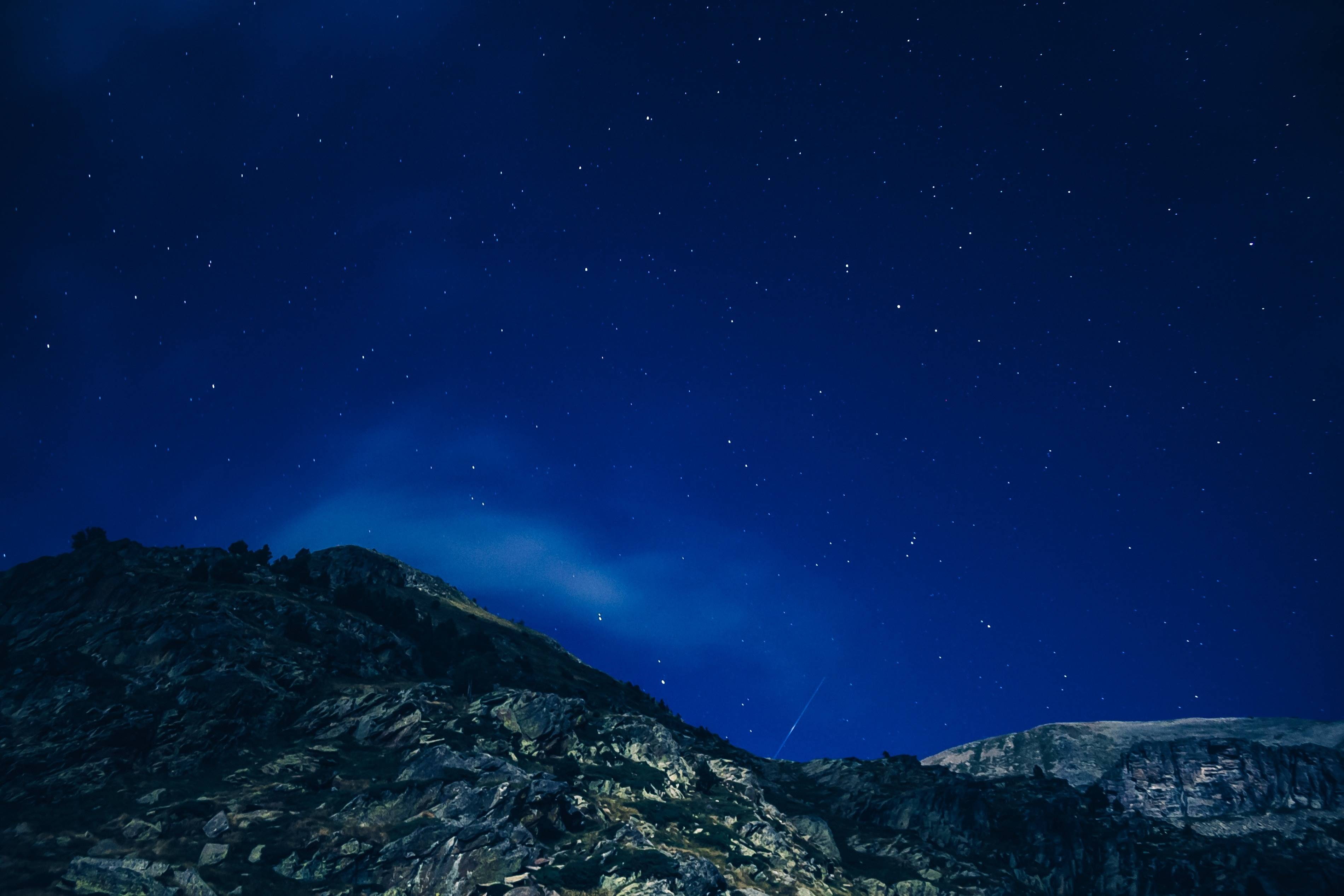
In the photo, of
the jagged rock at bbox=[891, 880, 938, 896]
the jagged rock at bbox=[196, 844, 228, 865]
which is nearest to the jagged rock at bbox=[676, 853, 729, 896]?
the jagged rock at bbox=[891, 880, 938, 896]

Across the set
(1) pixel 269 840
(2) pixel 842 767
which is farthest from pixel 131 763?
(2) pixel 842 767

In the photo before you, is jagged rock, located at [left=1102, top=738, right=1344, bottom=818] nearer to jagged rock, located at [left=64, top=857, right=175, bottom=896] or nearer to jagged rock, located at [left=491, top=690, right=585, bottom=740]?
jagged rock, located at [left=491, top=690, right=585, bottom=740]

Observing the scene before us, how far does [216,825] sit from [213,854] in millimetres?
3509

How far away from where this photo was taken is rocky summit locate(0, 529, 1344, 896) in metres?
57.4

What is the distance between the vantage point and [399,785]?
6831 cm

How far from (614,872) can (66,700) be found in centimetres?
5801

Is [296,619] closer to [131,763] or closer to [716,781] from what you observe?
[131,763]

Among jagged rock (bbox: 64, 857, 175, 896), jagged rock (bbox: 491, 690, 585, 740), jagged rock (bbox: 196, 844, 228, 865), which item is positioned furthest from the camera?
jagged rock (bbox: 491, 690, 585, 740)

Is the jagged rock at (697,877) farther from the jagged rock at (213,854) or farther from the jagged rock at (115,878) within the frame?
the jagged rock at (115,878)

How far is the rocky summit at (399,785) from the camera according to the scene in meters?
57.4

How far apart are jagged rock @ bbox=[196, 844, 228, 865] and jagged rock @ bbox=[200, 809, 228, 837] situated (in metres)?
1.56

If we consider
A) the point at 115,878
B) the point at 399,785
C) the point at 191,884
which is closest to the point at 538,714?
the point at 399,785

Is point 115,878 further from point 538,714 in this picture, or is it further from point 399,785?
point 538,714

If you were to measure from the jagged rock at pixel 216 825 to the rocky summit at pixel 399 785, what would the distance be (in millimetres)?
134
